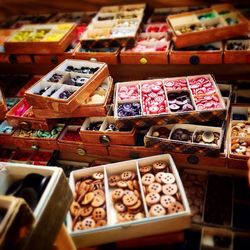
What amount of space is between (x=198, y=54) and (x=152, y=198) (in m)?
1.28

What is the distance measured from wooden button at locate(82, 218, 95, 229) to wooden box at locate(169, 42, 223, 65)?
1495mm

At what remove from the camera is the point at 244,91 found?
116 inches

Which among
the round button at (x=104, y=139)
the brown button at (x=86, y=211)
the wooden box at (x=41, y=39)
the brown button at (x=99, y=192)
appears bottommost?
the brown button at (x=86, y=211)

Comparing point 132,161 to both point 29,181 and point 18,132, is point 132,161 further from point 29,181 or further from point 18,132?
point 18,132

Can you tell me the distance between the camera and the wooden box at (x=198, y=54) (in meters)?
2.79

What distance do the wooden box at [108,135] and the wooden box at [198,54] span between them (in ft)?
2.51

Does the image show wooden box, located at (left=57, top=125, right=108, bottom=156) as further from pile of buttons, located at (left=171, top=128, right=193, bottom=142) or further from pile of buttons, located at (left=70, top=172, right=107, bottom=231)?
pile of buttons, located at (left=171, top=128, right=193, bottom=142)

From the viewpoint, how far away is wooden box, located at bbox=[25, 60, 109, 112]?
258cm

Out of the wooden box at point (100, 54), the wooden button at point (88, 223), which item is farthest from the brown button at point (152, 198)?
the wooden box at point (100, 54)

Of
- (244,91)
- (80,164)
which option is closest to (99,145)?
(80,164)

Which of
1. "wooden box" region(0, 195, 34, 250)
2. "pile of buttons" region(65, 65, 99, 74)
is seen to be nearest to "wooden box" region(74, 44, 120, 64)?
"pile of buttons" region(65, 65, 99, 74)

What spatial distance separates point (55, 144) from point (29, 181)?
35.1 inches

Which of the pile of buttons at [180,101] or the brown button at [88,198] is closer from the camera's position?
the brown button at [88,198]

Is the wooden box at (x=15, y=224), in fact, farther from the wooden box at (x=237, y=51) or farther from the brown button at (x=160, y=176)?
the wooden box at (x=237, y=51)
